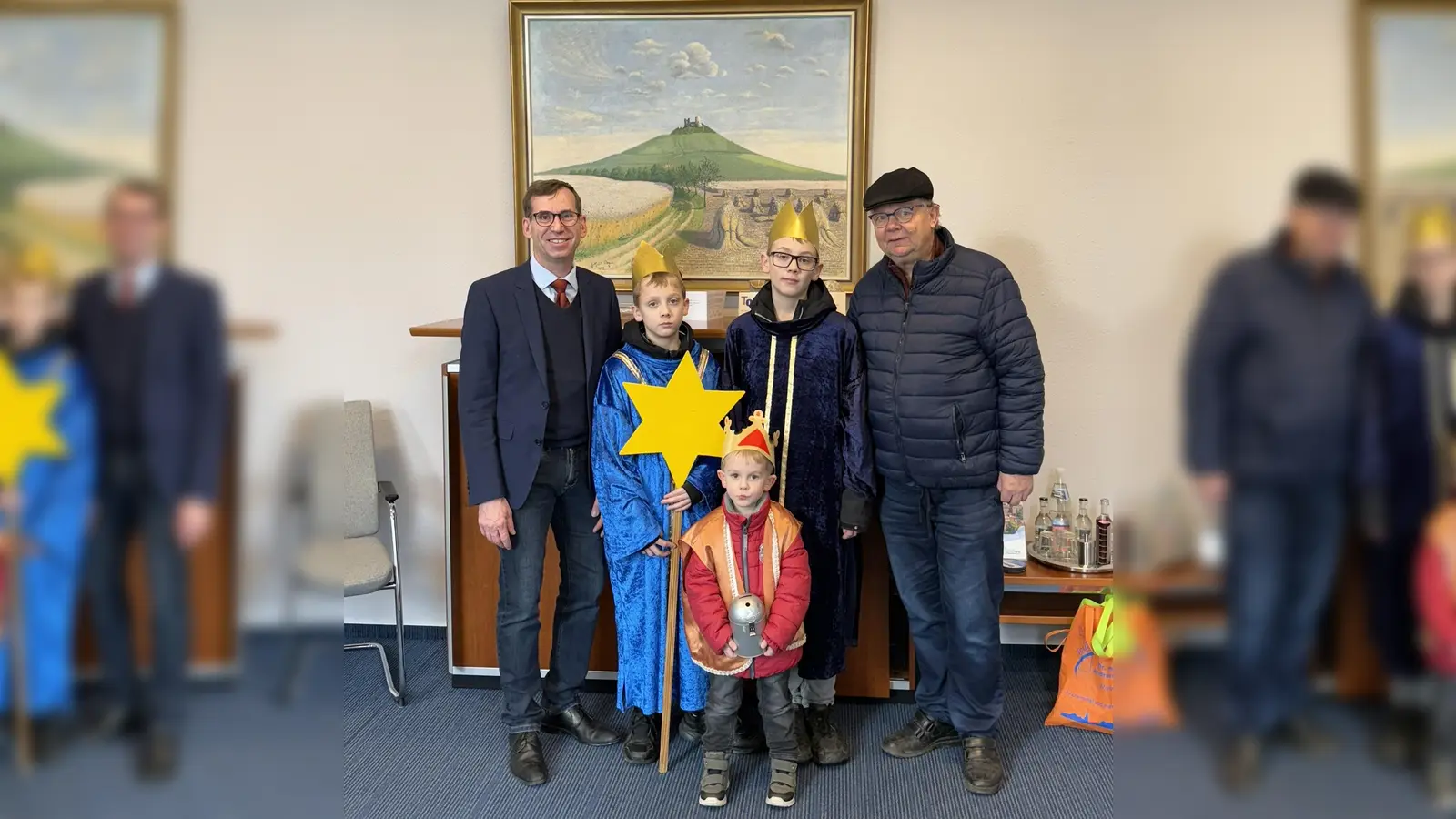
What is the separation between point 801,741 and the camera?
8.99ft

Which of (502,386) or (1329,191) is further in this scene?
(502,386)

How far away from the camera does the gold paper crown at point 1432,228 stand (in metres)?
0.58

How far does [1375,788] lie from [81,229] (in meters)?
0.94

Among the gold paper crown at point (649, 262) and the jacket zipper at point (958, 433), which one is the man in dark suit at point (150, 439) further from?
the jacket zipper at point (958, 433)

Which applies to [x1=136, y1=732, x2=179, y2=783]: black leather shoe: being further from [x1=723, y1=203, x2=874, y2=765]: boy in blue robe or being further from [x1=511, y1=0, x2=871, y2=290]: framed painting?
[x1=511, y1=0, x2=871, y2=290]: framed painting

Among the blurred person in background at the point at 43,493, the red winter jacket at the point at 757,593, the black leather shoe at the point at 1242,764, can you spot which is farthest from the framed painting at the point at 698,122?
the blurred person in background at the point at 43,493

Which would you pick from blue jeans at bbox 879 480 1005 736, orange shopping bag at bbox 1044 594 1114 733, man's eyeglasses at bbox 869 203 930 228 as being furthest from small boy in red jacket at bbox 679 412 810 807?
orange shopping bag at bbox 1044 594 1114 733

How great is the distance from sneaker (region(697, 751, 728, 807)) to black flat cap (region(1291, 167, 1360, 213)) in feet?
7.58

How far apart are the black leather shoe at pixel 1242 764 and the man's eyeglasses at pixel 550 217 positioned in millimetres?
2258

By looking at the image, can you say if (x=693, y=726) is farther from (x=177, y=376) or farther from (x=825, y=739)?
(x=177, y=376)

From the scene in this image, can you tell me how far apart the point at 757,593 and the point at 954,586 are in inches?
25.2

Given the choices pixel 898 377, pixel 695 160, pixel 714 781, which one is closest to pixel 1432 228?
pixel 898 377

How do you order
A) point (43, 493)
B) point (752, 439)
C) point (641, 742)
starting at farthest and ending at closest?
1. point (641, 742)
2. point (752, 439)
3. point (43, 493)

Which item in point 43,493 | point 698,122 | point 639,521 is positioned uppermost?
point 698,122
